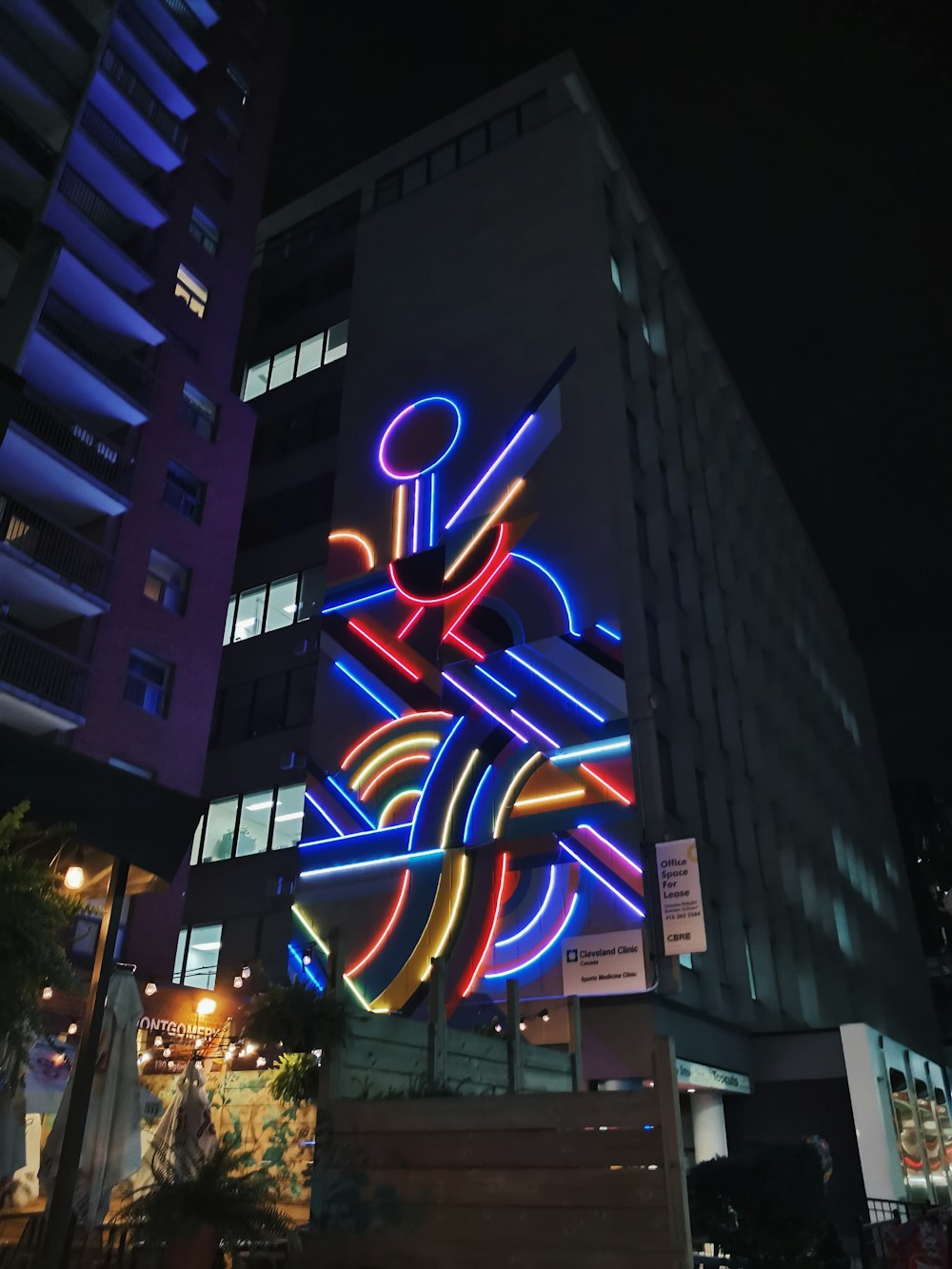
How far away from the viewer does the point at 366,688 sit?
27750 millimetres

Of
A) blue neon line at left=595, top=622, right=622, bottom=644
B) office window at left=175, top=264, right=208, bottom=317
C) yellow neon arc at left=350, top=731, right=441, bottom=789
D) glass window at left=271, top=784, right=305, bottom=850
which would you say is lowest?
glass window at left=271, top=784, right=305, bottom=850

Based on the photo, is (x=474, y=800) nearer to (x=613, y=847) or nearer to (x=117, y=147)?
(x=613, y=847)

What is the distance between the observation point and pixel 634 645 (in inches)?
913

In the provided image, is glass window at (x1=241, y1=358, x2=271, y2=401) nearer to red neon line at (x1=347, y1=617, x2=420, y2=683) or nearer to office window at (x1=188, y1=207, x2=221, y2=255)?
office window at (x1=188, y1=207, x2=221, y2=255)

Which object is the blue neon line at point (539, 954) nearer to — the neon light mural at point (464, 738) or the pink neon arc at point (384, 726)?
the neon light mural at point (464, 738)

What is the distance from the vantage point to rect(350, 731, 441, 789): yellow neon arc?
2547 centimetres

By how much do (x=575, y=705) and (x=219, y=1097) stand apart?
1232 cm

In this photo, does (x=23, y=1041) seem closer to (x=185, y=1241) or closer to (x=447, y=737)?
(x=185, y=1241)

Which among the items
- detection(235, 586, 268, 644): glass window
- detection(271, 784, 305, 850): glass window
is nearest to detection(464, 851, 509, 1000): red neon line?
detection(271, 784, 305, 850): glass window

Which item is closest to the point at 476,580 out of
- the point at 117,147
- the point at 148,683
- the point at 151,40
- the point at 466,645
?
the point at 466,645

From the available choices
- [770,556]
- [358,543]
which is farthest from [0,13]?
[770,556]

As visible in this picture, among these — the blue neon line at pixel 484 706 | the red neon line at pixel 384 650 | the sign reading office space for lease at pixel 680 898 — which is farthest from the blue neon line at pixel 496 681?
the sign reading office space for lease at pixel 680 898

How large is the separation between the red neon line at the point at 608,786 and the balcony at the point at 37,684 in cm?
1134

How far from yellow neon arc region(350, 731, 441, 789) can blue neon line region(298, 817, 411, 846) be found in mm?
1386
